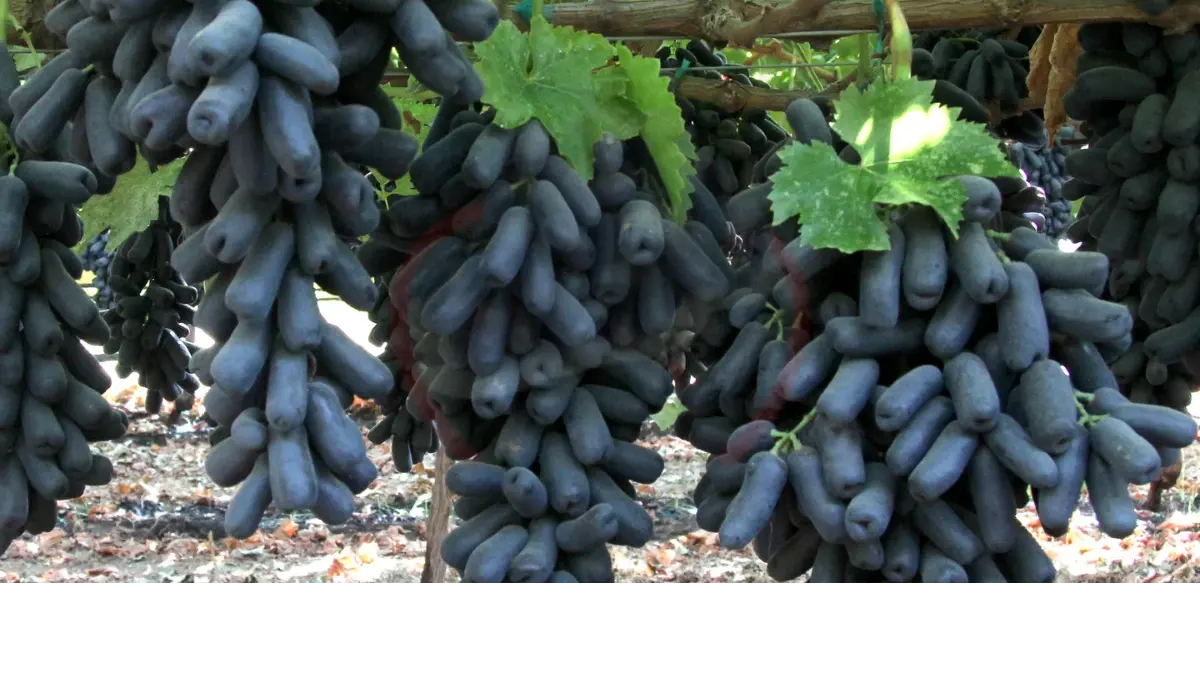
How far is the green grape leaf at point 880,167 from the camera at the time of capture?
103cm

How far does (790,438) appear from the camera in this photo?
1050 mm

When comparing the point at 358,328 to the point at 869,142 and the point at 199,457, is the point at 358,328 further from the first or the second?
the point at 869,142

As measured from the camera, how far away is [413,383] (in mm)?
1410

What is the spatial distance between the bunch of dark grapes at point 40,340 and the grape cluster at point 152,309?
955 mm

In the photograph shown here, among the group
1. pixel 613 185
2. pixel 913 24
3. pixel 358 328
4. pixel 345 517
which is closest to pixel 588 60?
pixel 613 185

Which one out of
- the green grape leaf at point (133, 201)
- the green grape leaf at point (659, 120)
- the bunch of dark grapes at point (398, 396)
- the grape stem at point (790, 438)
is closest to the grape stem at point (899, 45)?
the green grape leaf at point (659, 120)

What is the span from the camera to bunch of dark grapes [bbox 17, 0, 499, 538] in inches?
32.9

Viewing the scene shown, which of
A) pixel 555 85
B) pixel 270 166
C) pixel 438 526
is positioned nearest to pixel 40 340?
pixel 270 166

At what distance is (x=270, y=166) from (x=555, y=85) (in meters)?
0.38

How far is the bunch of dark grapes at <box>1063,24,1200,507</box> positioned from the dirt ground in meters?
2.70

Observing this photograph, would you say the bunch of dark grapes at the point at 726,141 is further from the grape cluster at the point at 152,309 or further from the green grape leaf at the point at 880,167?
the grape cluster at the point at 152,309

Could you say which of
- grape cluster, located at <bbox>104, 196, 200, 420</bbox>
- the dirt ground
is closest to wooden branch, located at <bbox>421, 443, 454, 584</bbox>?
grape cluster, located at <bbox>104, 196, 200, 420</bbox>

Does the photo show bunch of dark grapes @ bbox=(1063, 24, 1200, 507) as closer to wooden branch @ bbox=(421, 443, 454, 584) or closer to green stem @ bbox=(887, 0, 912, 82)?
green stem @ bbox=(887, 0, 912, 82)
